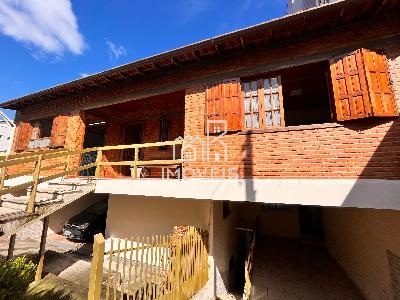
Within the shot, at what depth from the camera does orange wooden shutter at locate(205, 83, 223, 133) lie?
6953 millimetres

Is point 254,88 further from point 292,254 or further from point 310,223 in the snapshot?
point 310,223

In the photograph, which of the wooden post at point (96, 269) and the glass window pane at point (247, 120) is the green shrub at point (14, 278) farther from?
the glass window pane at point (247, 120)

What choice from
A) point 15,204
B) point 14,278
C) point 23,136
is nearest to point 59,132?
point 23,136

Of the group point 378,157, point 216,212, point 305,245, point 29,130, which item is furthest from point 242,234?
point 29,130

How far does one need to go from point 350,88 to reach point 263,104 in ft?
6.85

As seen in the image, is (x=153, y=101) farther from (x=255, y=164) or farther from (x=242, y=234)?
(x=242, y=234)

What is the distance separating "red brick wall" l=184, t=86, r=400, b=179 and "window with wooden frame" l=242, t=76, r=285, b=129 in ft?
1.33

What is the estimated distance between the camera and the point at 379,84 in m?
5.38

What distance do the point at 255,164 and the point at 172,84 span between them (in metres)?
4.15

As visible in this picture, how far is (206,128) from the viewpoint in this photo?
7.04 m

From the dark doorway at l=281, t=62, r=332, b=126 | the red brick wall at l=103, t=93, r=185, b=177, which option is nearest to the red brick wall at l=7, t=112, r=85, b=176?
the red brick wall at l=103, t=93, r=185, b=177

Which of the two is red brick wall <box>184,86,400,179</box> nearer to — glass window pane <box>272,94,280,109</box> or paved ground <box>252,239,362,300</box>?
glass window pane <box>272,94,280,109</box>

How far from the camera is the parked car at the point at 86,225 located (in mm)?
10438

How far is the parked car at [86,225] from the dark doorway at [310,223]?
11.7 metres
